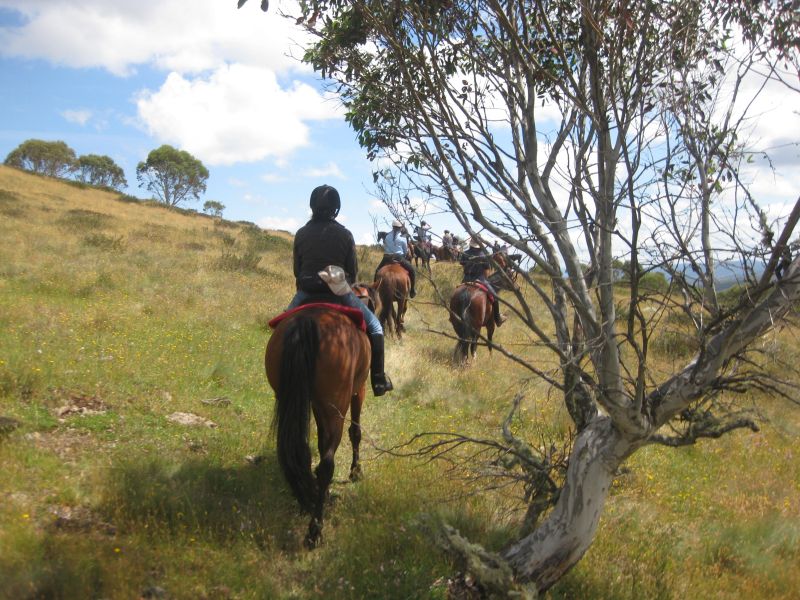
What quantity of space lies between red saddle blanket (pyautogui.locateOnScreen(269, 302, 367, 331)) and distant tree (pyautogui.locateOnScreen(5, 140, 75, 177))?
6298cm

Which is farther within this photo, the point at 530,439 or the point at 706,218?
the point at 530,439

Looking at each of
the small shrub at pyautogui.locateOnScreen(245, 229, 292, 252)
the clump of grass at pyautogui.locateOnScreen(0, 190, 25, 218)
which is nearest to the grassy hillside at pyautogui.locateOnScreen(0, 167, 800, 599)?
the clump of grass at pyautogui.locateOnScreen(0, 190, 25, 218)

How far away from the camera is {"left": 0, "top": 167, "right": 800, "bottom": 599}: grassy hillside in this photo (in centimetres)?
365

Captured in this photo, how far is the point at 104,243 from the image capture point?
16.3 meters

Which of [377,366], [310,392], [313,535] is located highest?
[377,366]

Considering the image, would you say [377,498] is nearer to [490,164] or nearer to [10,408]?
[490,164]

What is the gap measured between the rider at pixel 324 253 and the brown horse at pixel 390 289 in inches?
217

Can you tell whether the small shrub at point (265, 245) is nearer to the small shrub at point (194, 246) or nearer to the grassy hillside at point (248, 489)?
the small shrub at point (194, 246)

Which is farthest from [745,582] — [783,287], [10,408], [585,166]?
[10,408]

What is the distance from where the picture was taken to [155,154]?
6812 cm

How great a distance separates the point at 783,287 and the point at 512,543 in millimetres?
2210

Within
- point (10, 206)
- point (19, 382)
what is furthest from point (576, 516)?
point (10, 206)

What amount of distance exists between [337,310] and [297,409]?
3.14 feet

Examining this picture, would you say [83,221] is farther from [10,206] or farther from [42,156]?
[42,156]
